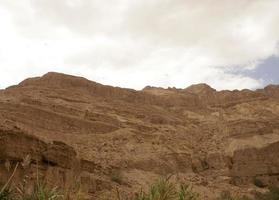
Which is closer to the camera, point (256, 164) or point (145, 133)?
point (256, 164)

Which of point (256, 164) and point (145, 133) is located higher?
point (145, 133)

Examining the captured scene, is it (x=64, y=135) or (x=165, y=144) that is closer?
(x=64, y=135)

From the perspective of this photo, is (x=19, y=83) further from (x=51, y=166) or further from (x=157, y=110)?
(x=51, y=166)

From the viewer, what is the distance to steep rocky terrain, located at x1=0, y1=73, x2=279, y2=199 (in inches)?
1561

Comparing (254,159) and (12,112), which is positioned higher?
(12,112)

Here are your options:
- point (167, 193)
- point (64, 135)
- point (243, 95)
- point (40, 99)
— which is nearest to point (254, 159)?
point (64, 135)

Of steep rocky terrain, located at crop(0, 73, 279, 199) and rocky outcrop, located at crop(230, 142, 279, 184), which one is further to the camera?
rocky outcrop, located at crop(230, 142, 279, 184)

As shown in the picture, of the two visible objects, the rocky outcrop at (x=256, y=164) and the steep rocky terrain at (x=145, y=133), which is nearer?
the steep rocky terrain at (x=145, y=133)

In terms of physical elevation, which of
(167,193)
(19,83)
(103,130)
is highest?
(19,83)

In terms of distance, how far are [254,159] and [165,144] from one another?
26.6 ft

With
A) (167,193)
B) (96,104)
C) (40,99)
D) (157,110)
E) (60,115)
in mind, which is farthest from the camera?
(157,110)

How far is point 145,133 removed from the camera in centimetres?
4978

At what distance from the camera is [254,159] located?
45531 millimetres

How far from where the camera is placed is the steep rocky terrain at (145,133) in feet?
130
